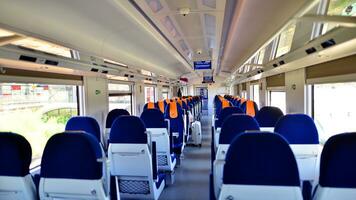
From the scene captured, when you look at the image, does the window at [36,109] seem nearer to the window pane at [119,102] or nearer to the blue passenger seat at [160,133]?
the blue passenger seat at [160,133]

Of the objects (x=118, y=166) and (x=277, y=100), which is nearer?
(x=118, y=166)

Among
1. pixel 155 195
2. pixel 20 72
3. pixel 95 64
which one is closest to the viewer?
pixel 20 72

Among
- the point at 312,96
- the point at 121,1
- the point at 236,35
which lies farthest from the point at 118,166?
the point at 312,96

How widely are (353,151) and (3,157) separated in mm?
2335

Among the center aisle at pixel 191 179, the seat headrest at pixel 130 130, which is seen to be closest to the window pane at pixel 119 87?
the center aisle at pixel 191 179

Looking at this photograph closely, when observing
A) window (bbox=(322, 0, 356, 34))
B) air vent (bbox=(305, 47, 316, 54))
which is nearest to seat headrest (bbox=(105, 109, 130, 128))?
air vent (bbox=(305, 47, 316, 54))

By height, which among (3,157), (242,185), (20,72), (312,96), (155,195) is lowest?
(155,195)

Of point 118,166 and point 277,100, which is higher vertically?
point 277,100

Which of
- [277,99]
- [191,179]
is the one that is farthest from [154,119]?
[277,99]

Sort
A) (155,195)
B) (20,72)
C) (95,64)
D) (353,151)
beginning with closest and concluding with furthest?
(353,151) → (20,72) → (155,195) → (95,64)

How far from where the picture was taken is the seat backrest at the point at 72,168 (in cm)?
193

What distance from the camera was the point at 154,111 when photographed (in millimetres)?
4789

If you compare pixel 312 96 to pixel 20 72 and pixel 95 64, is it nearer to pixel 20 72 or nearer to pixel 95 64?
→ pixel 95 64

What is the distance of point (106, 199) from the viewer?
2.02 metres
